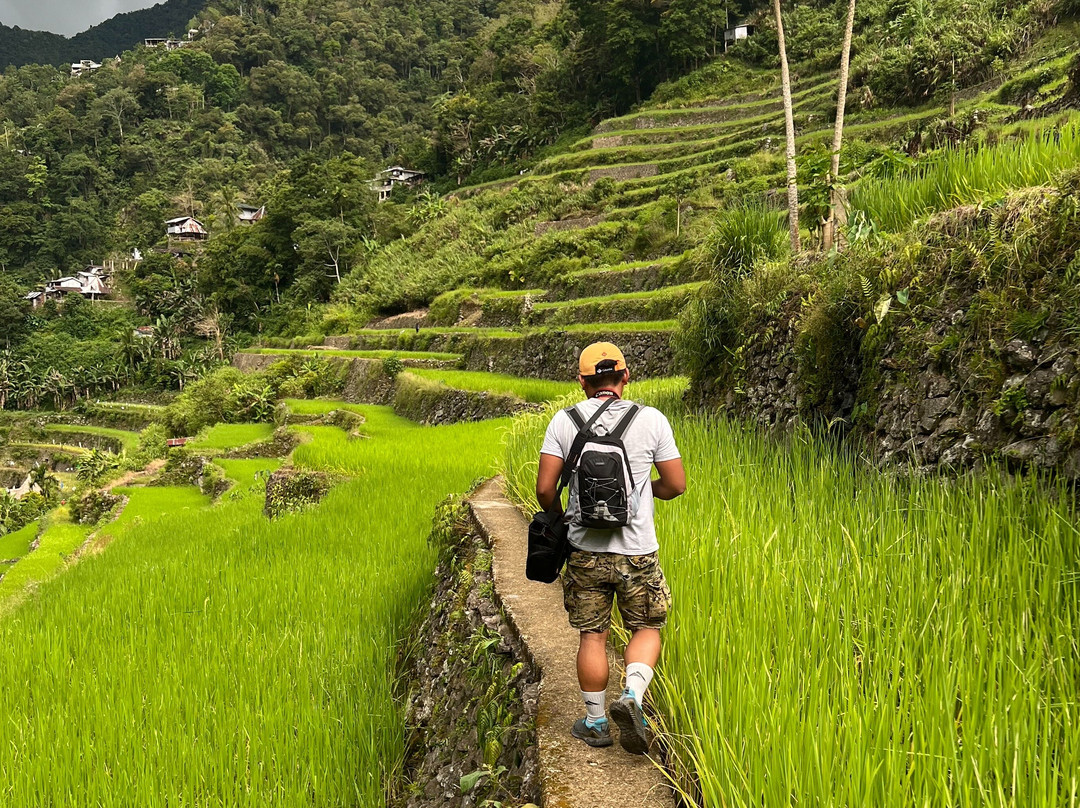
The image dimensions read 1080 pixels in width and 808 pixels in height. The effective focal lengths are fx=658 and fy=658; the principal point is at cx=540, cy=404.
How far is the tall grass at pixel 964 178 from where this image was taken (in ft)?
11.6

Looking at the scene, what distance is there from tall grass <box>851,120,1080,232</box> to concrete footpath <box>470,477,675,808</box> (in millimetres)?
3202

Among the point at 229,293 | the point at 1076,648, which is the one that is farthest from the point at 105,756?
the point at 229,293

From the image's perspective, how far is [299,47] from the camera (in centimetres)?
9194

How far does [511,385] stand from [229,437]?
7.49m

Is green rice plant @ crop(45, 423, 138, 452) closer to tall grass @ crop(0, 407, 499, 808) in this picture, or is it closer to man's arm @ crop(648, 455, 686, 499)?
tall grass @ crop(0, 407, 499, 808)

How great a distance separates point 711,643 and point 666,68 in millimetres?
43923

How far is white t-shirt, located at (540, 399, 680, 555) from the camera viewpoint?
2283mm

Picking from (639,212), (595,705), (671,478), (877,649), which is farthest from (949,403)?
(639,212)

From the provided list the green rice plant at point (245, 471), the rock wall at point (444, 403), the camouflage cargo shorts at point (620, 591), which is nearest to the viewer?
the camouflage cargo shorts at point (620, 591)

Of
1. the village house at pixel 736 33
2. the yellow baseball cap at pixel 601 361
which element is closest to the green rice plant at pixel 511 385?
the yellow baseball cap at pixel 601 361

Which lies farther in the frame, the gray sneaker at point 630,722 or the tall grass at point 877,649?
the gray sneaker at point 630,722

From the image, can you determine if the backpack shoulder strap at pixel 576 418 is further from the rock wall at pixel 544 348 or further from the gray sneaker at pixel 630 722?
the rock wall at pixel 544 348

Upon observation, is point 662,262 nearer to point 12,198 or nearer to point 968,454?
point 968,454

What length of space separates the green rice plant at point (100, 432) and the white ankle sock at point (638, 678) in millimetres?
35313
